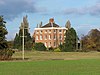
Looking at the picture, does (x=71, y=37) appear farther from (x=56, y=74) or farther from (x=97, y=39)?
(x=56, y=74)

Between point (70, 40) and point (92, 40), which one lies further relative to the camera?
point (92, 40)

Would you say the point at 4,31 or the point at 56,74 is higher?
the point at 4,31

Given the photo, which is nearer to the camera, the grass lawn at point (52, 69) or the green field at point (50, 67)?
the grass lawn at point (52, 69)

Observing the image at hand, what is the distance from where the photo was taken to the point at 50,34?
161750 millimetres

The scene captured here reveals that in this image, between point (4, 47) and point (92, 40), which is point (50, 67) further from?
point (92, 40)

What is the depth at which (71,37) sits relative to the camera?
437ft

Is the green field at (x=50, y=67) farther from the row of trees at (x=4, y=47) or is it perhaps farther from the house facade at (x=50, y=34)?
the house facade at (x=50, y=34)

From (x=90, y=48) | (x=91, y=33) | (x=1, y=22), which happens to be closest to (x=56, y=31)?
(x=91, y=33)

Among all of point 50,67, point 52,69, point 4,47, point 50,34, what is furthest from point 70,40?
point 52,69

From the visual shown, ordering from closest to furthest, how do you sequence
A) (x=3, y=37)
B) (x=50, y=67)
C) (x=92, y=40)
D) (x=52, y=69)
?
(x=52, y=69) < (x=50, y=67) < (x=3, y=37) < (x=92, y=40)

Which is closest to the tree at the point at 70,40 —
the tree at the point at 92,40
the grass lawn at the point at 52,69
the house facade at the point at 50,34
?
the tree at the point at 92,40

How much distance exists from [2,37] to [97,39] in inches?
3070

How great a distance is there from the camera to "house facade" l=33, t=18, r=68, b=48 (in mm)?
159750

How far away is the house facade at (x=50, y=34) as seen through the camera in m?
160
